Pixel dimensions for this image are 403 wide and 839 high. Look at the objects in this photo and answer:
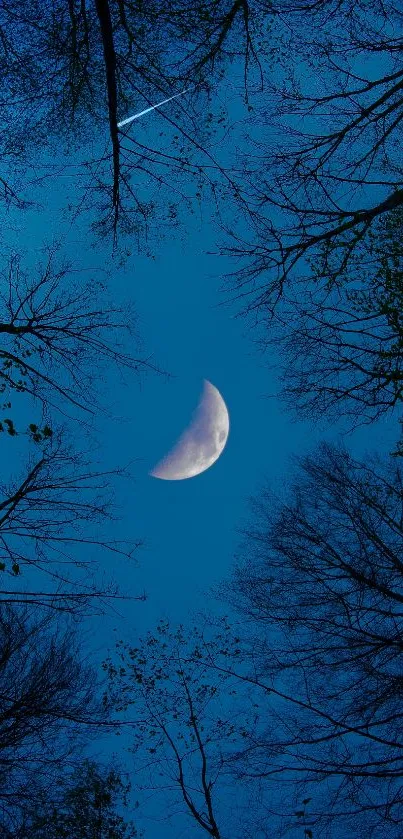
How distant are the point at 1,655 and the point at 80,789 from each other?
3801mm

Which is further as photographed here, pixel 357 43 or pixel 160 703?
pixel 160 703

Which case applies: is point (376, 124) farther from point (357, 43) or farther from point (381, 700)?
point (381, 700)

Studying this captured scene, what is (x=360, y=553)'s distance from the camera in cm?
739

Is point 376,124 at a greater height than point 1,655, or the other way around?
point 376,124

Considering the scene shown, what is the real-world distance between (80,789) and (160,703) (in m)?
2.06

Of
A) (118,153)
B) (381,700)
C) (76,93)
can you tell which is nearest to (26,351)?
(118,153)

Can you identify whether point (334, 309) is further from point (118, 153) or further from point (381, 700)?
point (381, 700)

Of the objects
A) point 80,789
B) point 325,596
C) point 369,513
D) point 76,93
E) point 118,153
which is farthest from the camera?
point 80,789

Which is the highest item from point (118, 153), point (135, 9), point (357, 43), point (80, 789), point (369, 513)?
point (135, 9)

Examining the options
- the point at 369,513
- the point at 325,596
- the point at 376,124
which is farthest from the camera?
the point at 369,513

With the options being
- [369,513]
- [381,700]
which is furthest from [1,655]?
[369,513]

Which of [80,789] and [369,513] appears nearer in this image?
[369,513]

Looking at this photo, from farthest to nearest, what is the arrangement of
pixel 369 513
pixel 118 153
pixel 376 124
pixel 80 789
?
pixel 80 789
pixel 369 513
pixel 376 124
pixel 118 153

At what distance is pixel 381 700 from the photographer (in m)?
5.98
